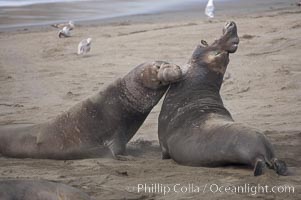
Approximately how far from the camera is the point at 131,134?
6.52 metres

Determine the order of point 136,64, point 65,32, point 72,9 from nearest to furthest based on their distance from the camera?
point 136,64 → point 65,32 → point 72,9

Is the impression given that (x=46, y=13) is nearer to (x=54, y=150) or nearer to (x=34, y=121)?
(x=34, y=121)

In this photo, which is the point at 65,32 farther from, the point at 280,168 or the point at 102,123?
the point at 280,168

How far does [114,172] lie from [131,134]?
1.17 m

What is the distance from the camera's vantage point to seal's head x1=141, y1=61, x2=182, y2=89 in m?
6.13

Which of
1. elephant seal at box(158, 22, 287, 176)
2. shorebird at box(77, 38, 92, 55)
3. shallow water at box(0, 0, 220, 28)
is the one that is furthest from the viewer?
shallow water at box(0, 0, 220, 28)

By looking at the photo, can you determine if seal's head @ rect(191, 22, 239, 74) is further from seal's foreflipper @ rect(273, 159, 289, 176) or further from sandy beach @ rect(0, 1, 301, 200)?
seal's foreflipper @ rect(273, 159, 289, 176)

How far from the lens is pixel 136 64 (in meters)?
10.5

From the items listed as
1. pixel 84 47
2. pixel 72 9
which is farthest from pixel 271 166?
pixel 72 9

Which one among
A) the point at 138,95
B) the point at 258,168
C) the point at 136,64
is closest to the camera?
the point at 258,168

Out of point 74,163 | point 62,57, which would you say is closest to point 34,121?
point 74,163

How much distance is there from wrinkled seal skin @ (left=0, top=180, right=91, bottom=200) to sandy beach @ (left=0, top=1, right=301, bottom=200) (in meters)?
0.39

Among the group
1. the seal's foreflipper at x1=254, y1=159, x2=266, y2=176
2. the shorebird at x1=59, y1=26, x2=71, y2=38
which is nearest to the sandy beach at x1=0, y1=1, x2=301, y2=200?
the seal's foreflipper at x1=254, y1=159, x2=266, y2=176

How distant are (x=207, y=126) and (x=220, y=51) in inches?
41.7
